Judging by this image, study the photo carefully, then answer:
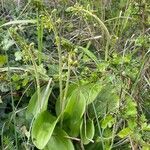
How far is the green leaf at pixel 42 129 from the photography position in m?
1.56

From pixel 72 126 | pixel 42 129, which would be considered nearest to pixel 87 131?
pixel 72 126

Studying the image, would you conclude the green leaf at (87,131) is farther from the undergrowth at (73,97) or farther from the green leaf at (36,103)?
the green leaf at (36,103)

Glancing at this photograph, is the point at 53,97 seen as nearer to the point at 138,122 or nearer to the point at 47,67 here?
the point at 47,67

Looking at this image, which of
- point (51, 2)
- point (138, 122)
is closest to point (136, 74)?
point (138, 122)

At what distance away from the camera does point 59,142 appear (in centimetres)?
163

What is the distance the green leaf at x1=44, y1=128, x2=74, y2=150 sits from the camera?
1.61m

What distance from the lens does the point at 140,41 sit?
1653mm

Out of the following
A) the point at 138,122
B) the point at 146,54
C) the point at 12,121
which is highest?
the point at 146,54

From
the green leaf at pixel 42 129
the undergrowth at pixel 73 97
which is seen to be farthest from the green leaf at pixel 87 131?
the green leaf at pixel 42 129

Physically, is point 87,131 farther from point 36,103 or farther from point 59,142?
point 36,103

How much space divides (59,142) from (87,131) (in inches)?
4.5

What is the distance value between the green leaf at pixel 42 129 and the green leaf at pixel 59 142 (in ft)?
0.14

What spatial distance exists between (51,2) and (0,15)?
0.30 metres

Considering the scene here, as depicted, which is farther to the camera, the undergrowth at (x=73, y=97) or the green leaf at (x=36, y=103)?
the green leaf at (x=36, y=103)
